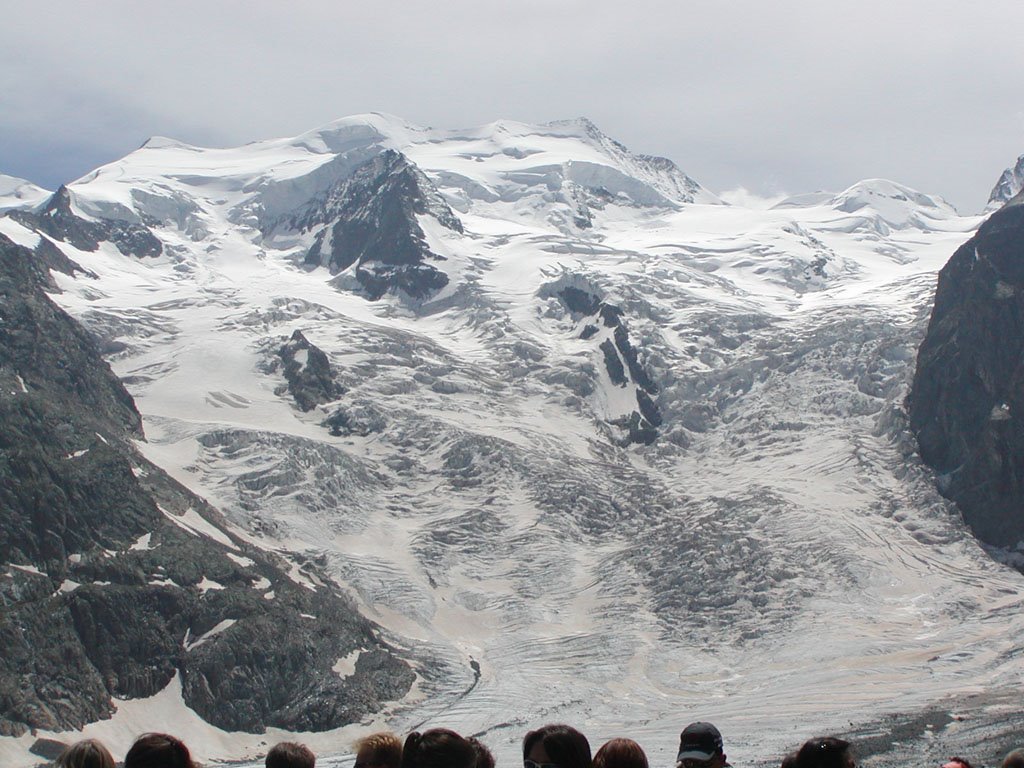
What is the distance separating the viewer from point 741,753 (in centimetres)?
13338

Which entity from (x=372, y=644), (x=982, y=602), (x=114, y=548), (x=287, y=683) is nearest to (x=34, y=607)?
(x=114, y=548)

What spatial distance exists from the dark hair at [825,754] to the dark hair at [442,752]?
364cm

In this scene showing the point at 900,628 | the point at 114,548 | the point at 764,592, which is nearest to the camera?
the point at 114,548

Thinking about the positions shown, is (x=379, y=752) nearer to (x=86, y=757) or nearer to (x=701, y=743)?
(x=86, y=757)

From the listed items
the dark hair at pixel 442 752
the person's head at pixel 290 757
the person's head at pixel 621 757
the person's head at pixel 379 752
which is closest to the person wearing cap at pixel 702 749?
the person's head at pixel 621 757

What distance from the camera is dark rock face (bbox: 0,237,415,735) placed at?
493 feet

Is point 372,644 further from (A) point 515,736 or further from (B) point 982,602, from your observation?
(B) point 982,602

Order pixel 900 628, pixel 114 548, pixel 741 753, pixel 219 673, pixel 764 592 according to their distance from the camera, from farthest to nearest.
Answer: pixel 764 592, pixel 900 628, pixel 114 548, pixel 219 673, pixel 741 753

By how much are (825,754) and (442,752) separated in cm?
421

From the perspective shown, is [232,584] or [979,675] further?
[232,584]

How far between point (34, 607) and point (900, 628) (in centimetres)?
11916

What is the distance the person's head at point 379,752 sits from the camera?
48.3ft

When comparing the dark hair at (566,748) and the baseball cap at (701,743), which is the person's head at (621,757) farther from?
the baseball cap at (701,743)

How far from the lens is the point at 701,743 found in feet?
47.0
